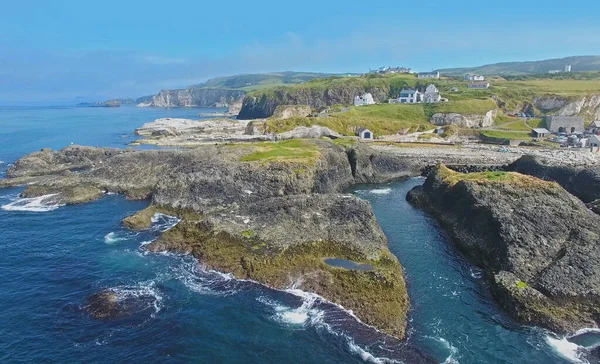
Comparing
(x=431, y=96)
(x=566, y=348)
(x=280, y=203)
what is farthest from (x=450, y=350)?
(x=431, y=96)

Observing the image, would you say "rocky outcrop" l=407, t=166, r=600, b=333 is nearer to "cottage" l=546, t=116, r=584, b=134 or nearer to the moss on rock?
the moss on rock

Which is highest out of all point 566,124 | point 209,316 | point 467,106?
point 467,106

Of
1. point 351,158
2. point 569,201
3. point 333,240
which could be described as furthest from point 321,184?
point 569,201

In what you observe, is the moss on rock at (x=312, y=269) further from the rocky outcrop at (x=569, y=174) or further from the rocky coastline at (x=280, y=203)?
the rocky outcrop at (x=569, y=174)

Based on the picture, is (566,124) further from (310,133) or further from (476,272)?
(476,272)

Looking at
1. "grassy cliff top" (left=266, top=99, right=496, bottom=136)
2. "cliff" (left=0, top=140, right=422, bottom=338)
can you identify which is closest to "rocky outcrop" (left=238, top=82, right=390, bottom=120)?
"grassy cliff top" (left=266, top=99, right=496, bottom=136)
